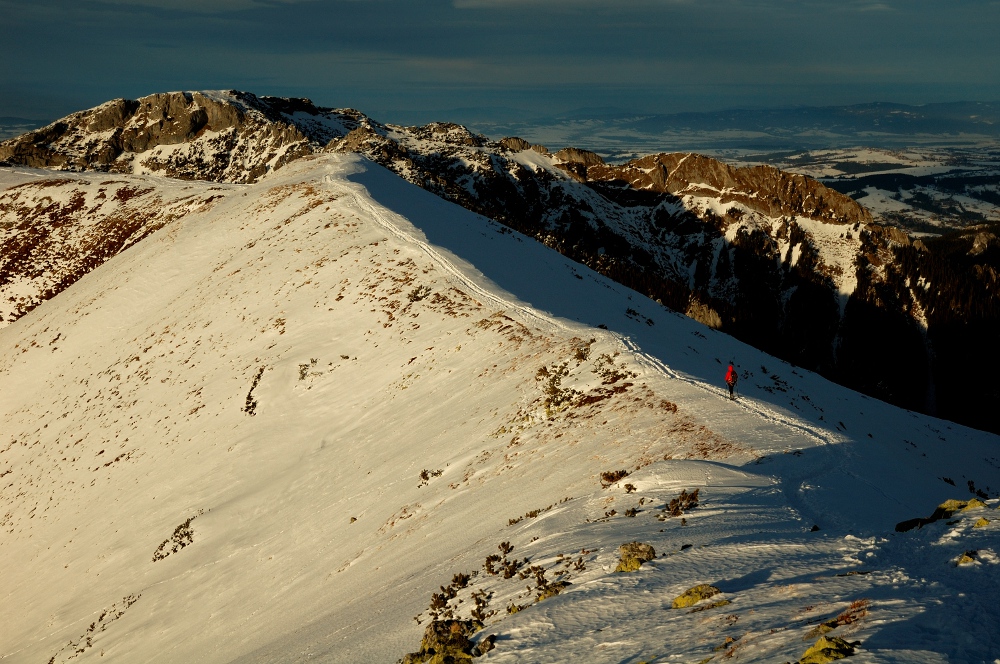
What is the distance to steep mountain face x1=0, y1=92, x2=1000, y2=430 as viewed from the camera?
142 meters

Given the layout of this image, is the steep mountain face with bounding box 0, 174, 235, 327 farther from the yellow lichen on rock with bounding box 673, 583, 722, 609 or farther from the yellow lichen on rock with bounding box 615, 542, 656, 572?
the yellow lichen on rock with bounding box 673, 583, 722, 609

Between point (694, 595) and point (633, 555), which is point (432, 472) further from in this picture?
point (694, 595)

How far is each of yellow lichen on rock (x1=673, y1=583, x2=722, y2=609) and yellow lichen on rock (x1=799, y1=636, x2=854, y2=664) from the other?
9.13 ft

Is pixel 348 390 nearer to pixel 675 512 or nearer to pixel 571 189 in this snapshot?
pixel 675 512

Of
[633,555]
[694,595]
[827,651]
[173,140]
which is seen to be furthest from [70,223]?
[827,651]

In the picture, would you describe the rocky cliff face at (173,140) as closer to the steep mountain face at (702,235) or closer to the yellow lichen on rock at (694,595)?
the steep mountain face at (702,235)

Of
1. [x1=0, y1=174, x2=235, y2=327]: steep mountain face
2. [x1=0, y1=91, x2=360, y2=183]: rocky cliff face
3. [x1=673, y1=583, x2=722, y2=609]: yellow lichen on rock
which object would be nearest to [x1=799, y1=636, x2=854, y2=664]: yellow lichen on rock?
[x1=673, y1=583, x2=722, y2=609]: yellow lichen on rock

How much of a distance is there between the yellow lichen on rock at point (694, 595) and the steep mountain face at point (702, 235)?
103894 mm

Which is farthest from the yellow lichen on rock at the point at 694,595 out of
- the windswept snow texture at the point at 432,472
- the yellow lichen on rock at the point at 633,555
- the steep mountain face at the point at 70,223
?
the steep mountain face at the point at 70,223

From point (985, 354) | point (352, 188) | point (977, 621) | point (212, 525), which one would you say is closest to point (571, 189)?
point (985, 354)

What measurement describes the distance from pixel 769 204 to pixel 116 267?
189m

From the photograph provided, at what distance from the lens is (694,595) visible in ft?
38.7

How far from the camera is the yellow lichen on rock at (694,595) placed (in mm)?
11710

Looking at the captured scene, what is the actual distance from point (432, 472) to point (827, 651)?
16666 millimetres
